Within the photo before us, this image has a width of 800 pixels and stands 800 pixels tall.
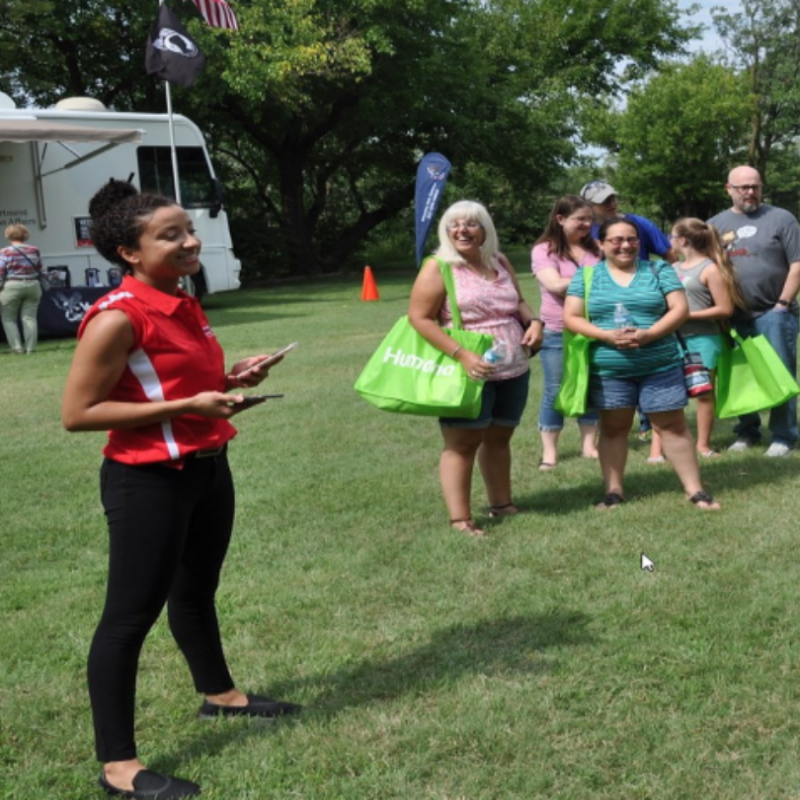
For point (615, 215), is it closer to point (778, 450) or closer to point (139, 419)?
point (778, 450)

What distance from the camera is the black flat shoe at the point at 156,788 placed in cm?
328

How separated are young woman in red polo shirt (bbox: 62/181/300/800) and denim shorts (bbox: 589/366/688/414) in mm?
3470

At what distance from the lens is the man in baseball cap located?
23.2ft

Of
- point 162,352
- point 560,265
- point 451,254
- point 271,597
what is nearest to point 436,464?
point 560,265

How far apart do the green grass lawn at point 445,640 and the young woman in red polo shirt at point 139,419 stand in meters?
0.32

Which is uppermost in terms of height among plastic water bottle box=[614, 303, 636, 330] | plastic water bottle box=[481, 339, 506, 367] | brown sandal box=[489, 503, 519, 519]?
plastic water bottle box=[614, 303, 636, 330]

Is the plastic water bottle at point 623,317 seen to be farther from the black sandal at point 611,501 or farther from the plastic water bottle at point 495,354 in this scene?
the black sandal at point 611,501

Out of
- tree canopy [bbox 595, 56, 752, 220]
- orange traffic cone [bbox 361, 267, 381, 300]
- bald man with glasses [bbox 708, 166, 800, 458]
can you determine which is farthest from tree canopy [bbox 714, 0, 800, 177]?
bald man with glasses [bbox 708, 166, 800, 458]

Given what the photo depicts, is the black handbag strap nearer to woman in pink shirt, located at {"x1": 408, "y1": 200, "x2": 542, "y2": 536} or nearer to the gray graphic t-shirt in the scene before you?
woman in pink shirt, located at {"x1": 408, "y1": 200, "x2": 542, "y2": 536}

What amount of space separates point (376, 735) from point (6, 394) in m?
9.24

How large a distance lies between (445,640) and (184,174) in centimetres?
1837

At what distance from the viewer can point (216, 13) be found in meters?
18.6

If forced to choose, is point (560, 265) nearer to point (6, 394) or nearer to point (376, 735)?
point (376, 735)

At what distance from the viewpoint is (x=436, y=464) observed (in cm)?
787
